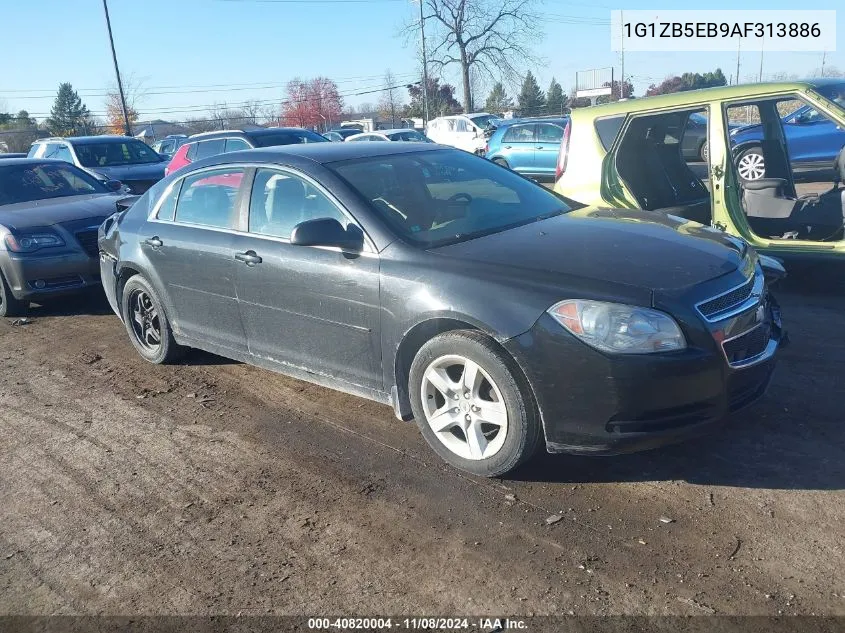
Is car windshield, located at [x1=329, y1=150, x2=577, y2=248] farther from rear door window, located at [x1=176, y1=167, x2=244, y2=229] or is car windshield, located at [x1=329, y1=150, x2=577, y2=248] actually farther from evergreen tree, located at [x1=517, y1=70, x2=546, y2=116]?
evergreen tree, located at [x1=517, y1=70, x2=546, y2=116]

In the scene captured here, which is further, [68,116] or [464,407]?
[68,116]

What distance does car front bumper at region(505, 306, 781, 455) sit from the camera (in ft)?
10.6

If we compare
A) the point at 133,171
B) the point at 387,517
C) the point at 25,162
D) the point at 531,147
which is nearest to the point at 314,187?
the point at 387,517

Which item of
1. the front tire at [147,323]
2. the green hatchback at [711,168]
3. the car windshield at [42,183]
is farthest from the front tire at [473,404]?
the car windshield at [42,183]

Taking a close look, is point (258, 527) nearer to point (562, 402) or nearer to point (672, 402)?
point (562, 402)

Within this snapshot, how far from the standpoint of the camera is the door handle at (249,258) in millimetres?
4535

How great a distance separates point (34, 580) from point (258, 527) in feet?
3.09

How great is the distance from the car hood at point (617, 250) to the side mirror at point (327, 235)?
18.5 inches

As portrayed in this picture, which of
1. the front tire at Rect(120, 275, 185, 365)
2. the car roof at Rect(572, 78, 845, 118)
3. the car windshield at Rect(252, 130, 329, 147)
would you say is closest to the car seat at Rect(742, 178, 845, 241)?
the car roof at Rect(572, 78, 845, 118)

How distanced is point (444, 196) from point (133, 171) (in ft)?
34.7

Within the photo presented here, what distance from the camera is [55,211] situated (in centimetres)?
780

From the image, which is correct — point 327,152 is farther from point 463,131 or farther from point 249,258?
point 463,131

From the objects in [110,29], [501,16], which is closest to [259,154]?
[110,29]

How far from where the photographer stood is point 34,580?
10.4 feet
